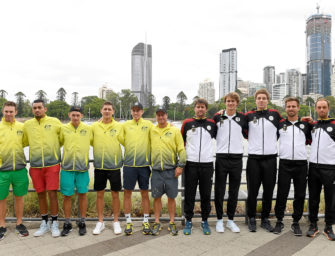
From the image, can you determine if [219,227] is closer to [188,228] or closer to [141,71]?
[188,228]

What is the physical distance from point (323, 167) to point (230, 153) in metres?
1.43

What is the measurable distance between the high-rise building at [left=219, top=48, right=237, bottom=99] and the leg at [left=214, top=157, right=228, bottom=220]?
164 m

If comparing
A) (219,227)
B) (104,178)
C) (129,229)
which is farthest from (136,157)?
(219,227)

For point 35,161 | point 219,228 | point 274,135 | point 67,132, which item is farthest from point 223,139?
point 35,161

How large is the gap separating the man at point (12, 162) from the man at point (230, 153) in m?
3.13

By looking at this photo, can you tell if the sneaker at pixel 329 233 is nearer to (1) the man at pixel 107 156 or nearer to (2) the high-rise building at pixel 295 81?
(1) the man at pixel 107 156

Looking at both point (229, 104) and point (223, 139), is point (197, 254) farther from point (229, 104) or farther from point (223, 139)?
point (229, 104)

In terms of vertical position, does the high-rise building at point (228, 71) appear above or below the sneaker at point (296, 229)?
above

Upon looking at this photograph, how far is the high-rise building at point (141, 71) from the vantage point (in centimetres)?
11106

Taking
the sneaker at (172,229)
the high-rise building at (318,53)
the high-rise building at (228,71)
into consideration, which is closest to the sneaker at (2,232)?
the sneaker at (172,229)

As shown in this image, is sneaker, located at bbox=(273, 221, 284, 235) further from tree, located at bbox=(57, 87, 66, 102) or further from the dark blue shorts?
tree, located at bbox=(57, 87, 66, 102)

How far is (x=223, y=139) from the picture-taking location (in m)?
4.27

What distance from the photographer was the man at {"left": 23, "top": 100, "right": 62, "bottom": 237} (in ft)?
13.4

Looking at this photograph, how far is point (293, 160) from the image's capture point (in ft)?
13.6
